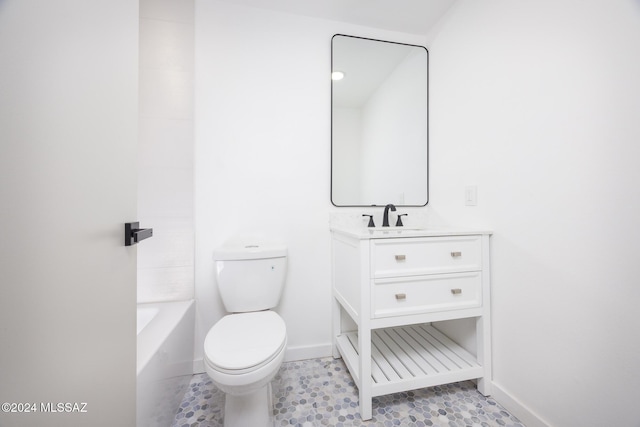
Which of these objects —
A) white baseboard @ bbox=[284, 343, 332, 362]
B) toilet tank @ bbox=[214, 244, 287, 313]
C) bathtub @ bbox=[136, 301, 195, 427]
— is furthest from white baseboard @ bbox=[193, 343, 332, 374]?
bathtub @ bbox=[136, 301, 195, 427]

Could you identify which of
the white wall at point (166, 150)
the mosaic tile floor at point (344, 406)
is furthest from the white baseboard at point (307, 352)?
the white wall at point (166, 150)

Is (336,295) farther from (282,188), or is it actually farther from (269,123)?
(269,123)

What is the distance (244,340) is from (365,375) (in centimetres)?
57

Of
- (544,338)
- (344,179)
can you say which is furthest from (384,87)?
(544,338)

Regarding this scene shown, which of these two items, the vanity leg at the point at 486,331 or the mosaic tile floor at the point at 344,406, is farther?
the vanity leg at the point at 486,331

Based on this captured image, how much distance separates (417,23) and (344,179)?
3.74 feet

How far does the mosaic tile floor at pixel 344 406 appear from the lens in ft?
3.38

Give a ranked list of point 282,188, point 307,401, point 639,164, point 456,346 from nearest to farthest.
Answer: point 639,164, point 307,401, point 456,346, point 282,188

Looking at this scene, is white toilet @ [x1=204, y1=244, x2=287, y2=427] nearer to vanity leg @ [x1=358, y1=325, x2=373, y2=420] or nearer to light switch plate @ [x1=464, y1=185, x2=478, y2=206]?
vanity leg @ [x1=358, y1=325, x2=373, y2=420]

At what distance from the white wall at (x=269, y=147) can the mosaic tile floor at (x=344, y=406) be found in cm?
24

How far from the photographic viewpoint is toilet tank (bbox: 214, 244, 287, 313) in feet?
4.05

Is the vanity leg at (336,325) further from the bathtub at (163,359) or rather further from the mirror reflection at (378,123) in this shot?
the bathtub at (163,359)

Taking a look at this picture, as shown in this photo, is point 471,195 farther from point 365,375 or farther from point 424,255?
point 365,375

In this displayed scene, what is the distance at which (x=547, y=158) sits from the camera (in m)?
0.92
